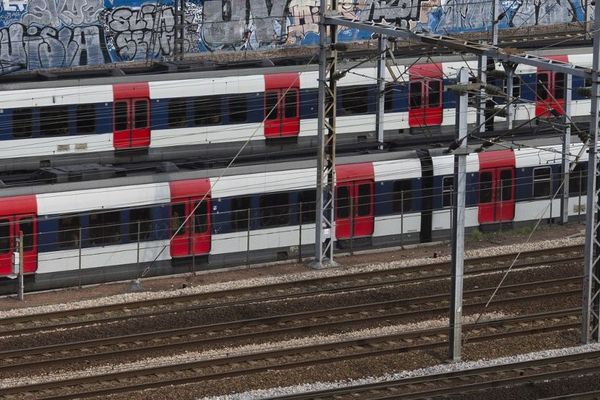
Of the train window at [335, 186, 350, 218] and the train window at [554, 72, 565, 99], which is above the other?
the train window at [554, 72, 565, 99]

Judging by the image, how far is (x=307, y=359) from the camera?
87.0 feet

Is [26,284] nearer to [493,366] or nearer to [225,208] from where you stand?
[225,208]

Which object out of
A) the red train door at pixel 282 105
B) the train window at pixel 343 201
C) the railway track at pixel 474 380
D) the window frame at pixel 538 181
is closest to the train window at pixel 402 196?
the train window at pixel 343 201

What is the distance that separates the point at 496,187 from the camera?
37.9 metres

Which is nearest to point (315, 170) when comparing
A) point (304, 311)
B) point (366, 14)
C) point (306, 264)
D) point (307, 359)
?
point (306, 264)

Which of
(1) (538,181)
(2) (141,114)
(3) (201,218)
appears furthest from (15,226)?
(1) (538,181)

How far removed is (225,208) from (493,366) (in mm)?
10264

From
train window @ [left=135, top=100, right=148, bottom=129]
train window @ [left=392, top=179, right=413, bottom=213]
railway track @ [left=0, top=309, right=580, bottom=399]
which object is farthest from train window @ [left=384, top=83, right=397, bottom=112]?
railway track @ [left=0, top=309, right=580, bottom=399]

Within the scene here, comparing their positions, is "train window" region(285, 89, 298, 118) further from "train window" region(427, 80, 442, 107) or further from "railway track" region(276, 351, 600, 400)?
"railway track" region(276, 351, 600, 400)

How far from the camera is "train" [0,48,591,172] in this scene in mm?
39156

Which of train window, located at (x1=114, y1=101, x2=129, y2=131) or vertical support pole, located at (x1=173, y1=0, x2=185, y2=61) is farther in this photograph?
vertical support pole, located at (x1=173, y1=0, x2=185, y2=61)

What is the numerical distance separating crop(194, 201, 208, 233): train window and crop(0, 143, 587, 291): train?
2cm

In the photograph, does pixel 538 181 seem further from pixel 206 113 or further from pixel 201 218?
pixel 201 218

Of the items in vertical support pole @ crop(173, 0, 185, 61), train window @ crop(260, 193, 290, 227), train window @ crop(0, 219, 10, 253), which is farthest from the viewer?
vertical support pole @ crop(173, 0, 185, 61)
